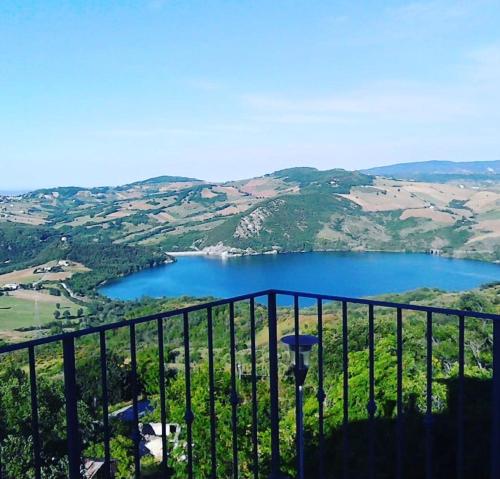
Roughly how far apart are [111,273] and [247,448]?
5854cm

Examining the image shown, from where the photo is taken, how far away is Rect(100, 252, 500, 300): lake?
48.3 meters

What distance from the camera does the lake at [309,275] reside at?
48275 millimetres

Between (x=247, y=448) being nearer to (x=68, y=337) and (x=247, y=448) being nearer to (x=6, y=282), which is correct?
(x=68, y=337)

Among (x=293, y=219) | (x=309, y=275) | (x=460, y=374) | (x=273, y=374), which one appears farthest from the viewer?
(x=293, y=219)

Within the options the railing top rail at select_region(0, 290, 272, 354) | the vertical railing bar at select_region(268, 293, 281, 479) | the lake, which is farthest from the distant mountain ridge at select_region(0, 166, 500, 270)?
the railing top rail at select_region(0, 290, 272, 354)

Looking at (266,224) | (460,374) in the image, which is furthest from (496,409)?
(266,224)

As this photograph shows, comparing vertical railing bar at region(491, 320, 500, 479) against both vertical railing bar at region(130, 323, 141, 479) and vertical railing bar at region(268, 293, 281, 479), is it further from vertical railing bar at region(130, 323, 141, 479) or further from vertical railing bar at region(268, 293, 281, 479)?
vertical railing bar at region(130, 323, 141, 479)

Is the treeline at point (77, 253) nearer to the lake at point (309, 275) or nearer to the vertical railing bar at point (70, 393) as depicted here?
the lake at point (309, 275)

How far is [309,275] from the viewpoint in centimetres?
5534

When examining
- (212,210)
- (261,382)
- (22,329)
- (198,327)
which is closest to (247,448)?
(261,382)

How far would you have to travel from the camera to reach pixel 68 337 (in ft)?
5.58

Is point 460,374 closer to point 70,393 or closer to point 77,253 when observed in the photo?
point 70,393

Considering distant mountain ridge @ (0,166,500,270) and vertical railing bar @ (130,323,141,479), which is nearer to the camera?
vertical railing bar @ (130,323,141,479)

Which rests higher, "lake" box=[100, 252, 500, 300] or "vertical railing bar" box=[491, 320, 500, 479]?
"vertical railing bar" box=[491, 320, 500, 479]
